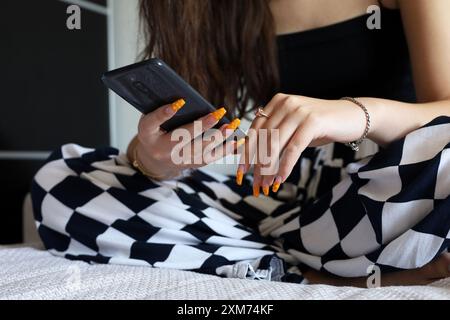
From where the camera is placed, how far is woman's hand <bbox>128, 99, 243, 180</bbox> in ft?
1.64

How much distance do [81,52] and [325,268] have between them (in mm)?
1029

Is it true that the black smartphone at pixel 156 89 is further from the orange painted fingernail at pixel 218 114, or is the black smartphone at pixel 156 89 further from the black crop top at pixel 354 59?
the black crop top at pixel 354 59

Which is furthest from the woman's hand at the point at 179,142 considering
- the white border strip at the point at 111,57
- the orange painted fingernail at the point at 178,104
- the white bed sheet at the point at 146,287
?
the white border strip at the point at 111,57

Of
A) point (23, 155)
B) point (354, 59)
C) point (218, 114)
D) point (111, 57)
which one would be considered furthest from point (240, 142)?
point (111, 57)

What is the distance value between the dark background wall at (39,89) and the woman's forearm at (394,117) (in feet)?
3.03

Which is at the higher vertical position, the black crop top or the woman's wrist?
the black crop top

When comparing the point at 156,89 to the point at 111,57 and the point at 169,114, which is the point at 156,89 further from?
the point at 111,57

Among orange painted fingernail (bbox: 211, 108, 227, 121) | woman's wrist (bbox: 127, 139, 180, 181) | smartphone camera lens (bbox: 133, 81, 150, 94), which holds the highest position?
smartphone camera lens (bbox: 133, 81, 150, 94)

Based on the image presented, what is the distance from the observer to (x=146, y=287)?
0.45 m

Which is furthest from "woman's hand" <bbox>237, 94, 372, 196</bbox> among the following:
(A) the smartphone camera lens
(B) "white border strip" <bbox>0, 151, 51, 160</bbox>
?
(B) "white border strip" <bbox>0, 151, 51, 160</bbox>

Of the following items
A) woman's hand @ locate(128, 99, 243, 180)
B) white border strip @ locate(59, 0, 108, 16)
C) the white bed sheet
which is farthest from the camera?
white border strip @ locate(59, 0, 108, 16)

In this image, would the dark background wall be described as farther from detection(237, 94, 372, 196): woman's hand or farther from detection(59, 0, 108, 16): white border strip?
detection(237, 94, 372, 196): woman's hand

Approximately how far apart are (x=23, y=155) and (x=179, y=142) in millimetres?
790

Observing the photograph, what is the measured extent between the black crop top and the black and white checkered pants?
122mm
